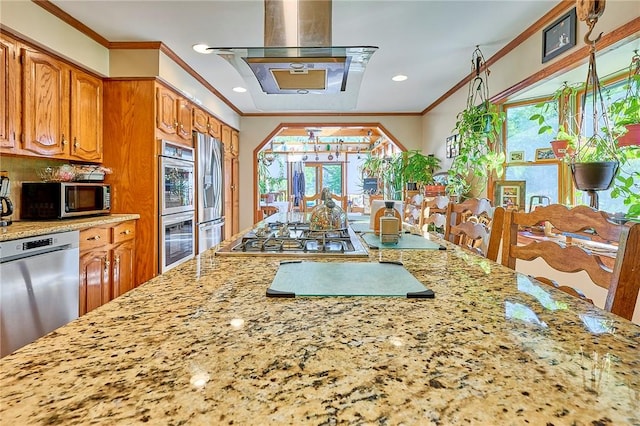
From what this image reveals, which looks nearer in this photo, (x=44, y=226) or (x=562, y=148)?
(x=44, y=226)

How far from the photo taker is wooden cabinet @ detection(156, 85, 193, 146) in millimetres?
3172

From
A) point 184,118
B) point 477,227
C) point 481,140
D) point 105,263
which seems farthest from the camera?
point 184,118

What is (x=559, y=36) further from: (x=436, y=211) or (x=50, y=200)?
(x=50, y=200)

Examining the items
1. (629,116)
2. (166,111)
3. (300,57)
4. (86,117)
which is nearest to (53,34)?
(86,117)

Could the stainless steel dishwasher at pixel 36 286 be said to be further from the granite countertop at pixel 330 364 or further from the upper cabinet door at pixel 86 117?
the granite countertop at pixel 330 364

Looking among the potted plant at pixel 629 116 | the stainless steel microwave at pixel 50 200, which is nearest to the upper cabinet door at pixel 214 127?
the stainless steel microwave at pixel 50 200

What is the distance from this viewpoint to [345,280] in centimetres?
95

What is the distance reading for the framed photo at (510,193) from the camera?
10.8ft

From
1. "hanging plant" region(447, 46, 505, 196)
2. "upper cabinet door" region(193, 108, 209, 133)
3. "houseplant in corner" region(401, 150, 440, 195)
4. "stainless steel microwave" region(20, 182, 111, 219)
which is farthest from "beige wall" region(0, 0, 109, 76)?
"houseplant in corner" region(401, 150, 440, 195)

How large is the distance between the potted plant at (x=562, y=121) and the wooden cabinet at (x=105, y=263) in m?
3.09

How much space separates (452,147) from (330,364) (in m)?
4.06

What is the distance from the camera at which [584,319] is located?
0.67 m

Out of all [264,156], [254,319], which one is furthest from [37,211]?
[264,156]

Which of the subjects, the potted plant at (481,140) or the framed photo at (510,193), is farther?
the framed photo at (510,193)
